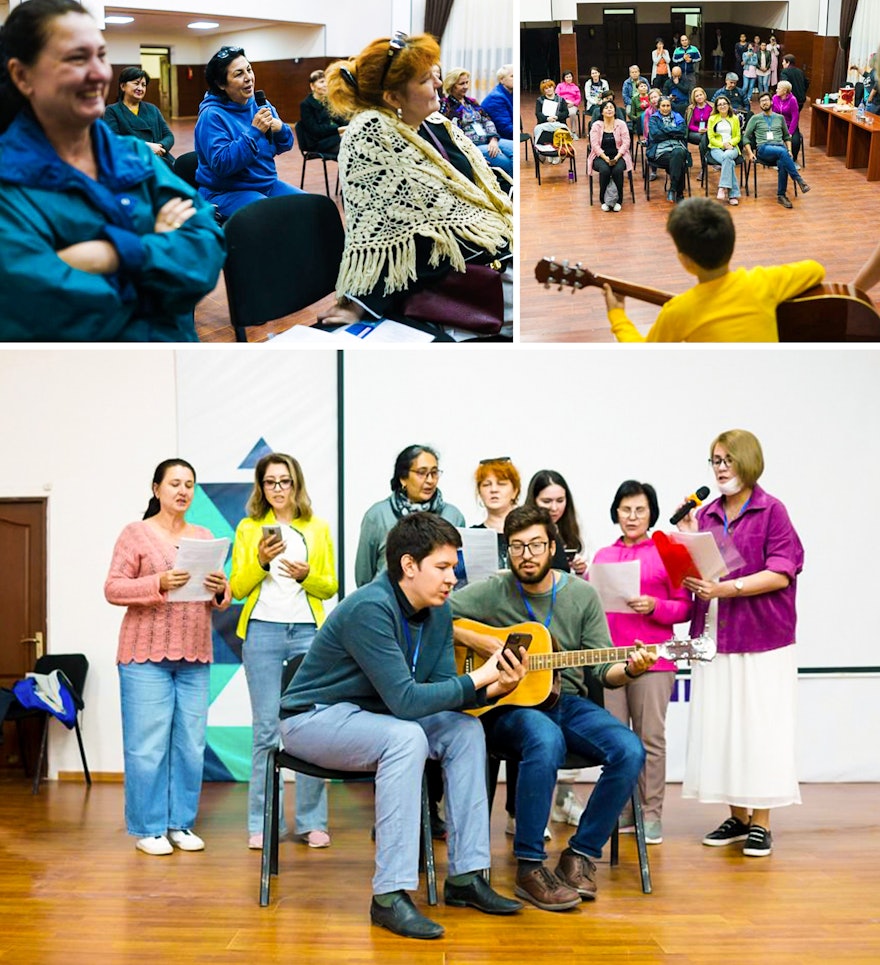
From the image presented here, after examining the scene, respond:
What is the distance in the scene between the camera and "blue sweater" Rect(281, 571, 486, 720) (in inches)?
129

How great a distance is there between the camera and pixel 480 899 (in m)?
3.30

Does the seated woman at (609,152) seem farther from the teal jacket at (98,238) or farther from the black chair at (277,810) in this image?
the black chair at (277,810)

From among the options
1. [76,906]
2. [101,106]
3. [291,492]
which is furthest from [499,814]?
[101,106]

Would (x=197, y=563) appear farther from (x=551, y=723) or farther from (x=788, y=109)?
(x=788, y=109)

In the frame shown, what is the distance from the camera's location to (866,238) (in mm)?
3471

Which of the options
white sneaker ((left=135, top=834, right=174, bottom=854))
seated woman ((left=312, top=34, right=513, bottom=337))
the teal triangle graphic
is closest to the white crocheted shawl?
seated woman ((left=312, top=34, right=513, bottom=337))

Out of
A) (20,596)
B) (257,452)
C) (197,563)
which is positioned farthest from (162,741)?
(20,596)

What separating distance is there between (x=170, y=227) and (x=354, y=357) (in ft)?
7.69

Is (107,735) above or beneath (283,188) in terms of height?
beneath

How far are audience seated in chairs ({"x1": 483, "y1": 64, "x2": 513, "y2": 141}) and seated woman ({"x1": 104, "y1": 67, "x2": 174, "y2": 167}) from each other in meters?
0.89

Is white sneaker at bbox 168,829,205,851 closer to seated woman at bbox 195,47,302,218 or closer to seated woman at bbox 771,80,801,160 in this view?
seated woman at bbox 195,47,302,218

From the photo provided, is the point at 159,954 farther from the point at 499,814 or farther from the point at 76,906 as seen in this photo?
the point at 499,814

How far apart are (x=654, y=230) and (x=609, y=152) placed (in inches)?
9.2

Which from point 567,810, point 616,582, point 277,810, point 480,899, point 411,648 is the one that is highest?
point 616,582
